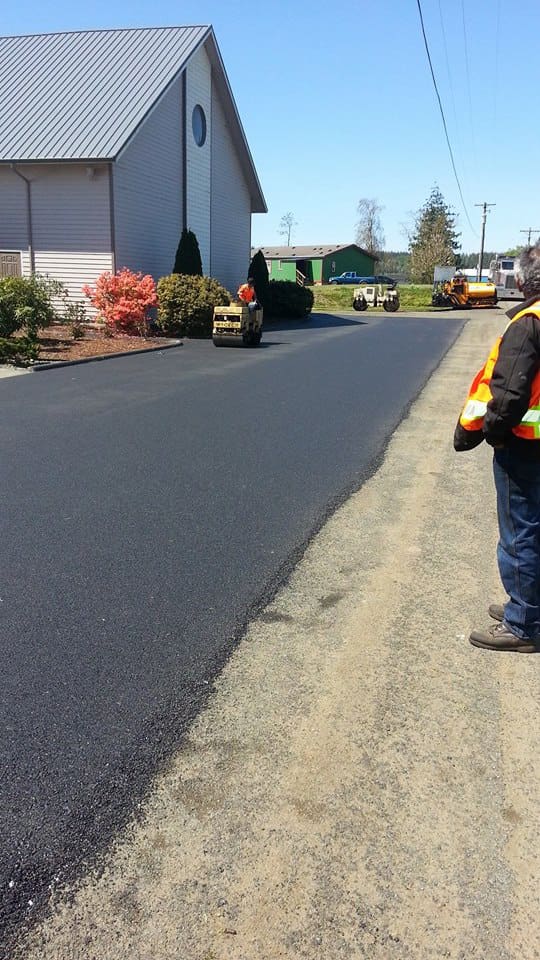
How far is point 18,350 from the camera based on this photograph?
14.2 m

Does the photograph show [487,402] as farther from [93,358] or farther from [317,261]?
[317,261]

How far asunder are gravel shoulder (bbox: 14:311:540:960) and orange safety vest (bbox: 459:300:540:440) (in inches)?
45.5

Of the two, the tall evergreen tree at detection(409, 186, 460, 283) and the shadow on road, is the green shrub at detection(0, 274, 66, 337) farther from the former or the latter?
the tall evergreen tree at detection(409, 186, 460, 283)

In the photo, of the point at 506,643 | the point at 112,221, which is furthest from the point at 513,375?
the point at 112,221

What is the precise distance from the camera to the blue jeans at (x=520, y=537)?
3.70 metres

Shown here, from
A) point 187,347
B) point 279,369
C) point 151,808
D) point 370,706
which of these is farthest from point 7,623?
point 187,347

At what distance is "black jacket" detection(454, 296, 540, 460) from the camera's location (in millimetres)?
3412

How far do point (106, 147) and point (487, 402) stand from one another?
64.0ft

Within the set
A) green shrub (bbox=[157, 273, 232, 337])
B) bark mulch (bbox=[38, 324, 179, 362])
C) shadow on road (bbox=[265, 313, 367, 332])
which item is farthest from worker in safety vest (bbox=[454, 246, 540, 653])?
shadow on road (bbox=[265, 313, 367, 332])

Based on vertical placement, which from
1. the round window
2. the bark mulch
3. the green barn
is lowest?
the bark mulch

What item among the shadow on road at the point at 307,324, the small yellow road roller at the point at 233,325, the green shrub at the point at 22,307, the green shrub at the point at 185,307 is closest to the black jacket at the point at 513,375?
the green shrub at the point at 22,307

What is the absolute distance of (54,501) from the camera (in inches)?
236

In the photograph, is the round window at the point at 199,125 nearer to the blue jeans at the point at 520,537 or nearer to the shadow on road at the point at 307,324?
the shadow on road at the point at 307,324

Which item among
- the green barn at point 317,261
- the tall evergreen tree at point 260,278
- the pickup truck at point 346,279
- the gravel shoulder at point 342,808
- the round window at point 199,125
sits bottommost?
the gravel shoulder at point 342,808
